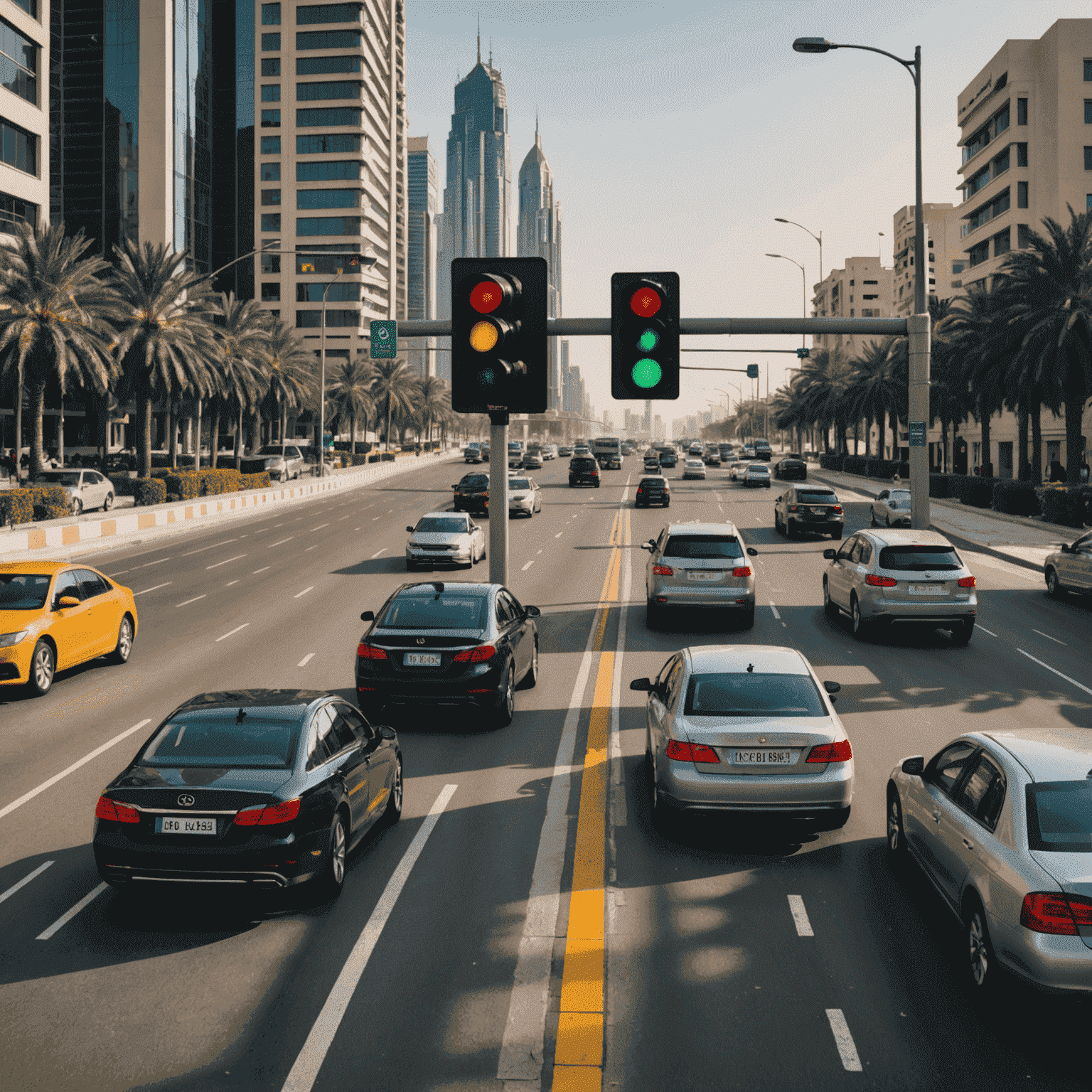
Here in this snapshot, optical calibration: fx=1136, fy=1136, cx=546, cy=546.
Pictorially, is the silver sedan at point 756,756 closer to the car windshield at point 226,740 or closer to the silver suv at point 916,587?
the car windshield at point 226,740

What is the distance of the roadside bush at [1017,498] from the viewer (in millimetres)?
42406

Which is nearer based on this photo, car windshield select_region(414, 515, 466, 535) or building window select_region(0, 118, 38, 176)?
car windshield select_region(414, 515, 466, 535)

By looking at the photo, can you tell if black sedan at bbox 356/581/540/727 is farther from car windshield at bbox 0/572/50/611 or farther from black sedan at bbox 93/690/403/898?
car windshield at bbox 0/572/50/611

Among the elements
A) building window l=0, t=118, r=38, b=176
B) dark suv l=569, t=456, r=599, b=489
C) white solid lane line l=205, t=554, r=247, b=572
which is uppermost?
building window l=0, t=118, r=38, b=176

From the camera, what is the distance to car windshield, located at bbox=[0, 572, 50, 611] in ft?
48.2

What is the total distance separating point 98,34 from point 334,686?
116m

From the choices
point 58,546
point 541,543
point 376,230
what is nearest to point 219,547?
point 58,546

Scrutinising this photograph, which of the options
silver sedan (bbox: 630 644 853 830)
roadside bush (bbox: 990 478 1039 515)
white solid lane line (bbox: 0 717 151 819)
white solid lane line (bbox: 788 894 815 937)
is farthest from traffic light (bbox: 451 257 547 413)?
roadside bush (bbox: 990 478 1039 515)

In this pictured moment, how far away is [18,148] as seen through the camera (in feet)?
175

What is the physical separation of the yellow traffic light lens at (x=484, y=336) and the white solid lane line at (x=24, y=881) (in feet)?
16.8

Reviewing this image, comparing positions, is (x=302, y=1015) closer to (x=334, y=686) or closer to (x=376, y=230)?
(x=334, y=686)

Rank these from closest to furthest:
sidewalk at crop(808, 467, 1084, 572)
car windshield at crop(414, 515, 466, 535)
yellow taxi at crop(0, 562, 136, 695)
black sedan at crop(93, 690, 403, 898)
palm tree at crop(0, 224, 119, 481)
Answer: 1. black sedan at crop(93, 690, 403, 898)
2. yellow taxi at crop(0, 562, 136, 695)
3. car windshield at crop(414, 515, 466, 535)
4. sidewalk at crop(808, 467, 1084, 572)
5. palm tree at crop(0, 224, 119, 481)

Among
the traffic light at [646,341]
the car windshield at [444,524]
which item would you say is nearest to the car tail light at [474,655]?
the traffic light at [646,341]

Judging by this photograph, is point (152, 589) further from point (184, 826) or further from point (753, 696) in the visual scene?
point (184, 826)
